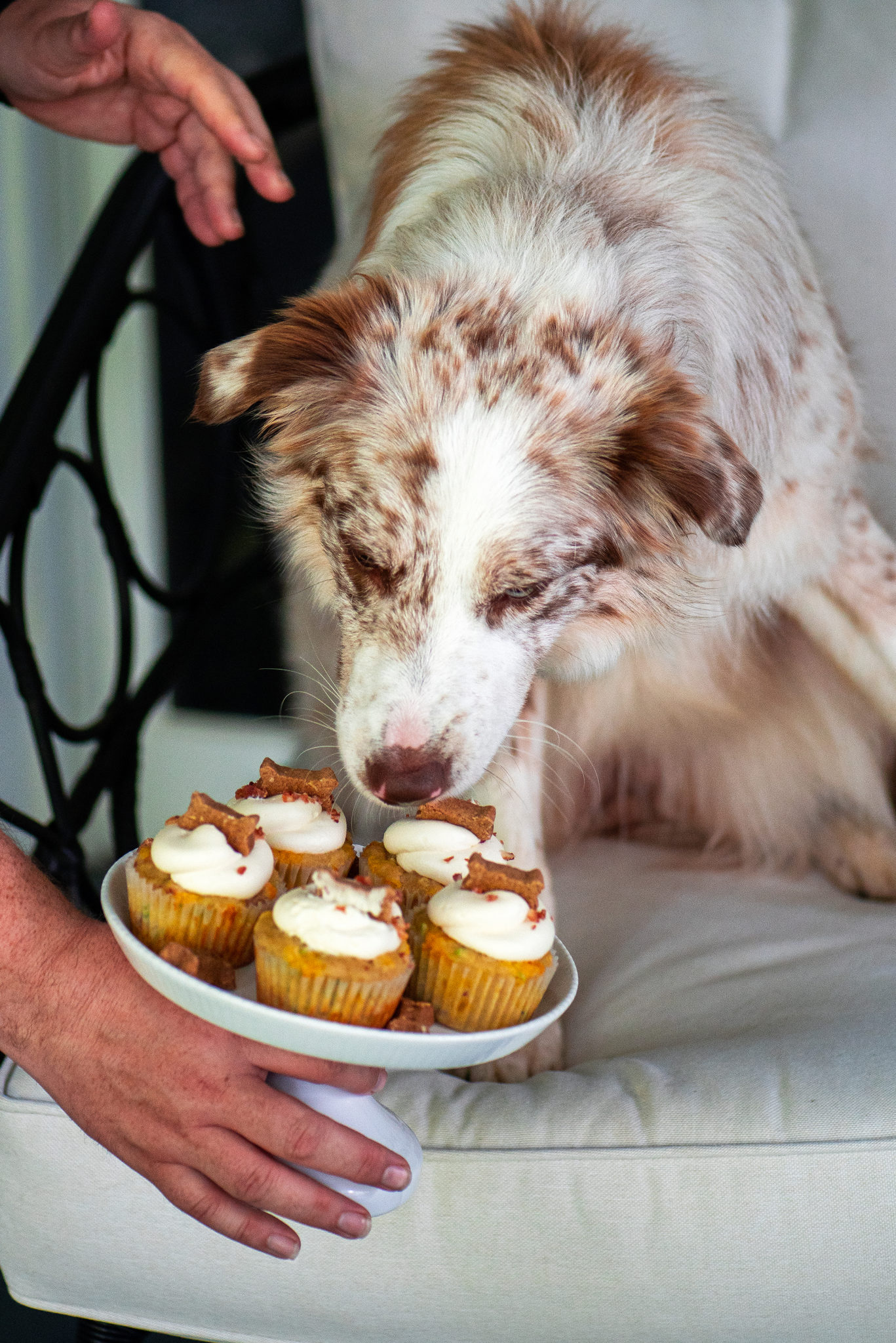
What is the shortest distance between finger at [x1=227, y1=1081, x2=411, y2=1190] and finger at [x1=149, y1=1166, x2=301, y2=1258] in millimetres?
63

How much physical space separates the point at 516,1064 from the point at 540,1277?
9.3 inches

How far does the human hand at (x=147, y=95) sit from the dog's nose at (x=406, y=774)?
91 centimetres

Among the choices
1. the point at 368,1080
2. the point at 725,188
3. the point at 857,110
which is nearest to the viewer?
the point at 368,1080

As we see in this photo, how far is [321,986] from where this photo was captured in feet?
2.60

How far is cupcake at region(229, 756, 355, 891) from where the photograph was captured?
3.10ft

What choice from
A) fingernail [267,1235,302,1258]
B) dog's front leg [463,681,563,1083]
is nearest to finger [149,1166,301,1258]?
fingernail [267,1235,302,1258]

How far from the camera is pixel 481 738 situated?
1119 millimetres

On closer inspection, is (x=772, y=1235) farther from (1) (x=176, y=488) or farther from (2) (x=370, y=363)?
(1) (x=176, y=488)

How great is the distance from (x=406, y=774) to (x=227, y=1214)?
1.35ft

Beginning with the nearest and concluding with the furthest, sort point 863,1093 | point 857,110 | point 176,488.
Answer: point 863,1093
point 857,110
point 176,488

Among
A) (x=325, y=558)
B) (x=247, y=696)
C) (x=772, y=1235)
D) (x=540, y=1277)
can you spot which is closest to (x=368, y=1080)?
(x=540, y=1277)

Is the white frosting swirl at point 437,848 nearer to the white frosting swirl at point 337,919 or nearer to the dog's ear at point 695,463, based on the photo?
the white frosting swirl at point 337,919

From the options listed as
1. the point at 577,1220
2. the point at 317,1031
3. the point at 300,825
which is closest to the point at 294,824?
the point at 300,825

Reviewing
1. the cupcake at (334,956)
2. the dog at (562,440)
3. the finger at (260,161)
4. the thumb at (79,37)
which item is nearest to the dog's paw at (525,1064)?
the dog at (562,440)
